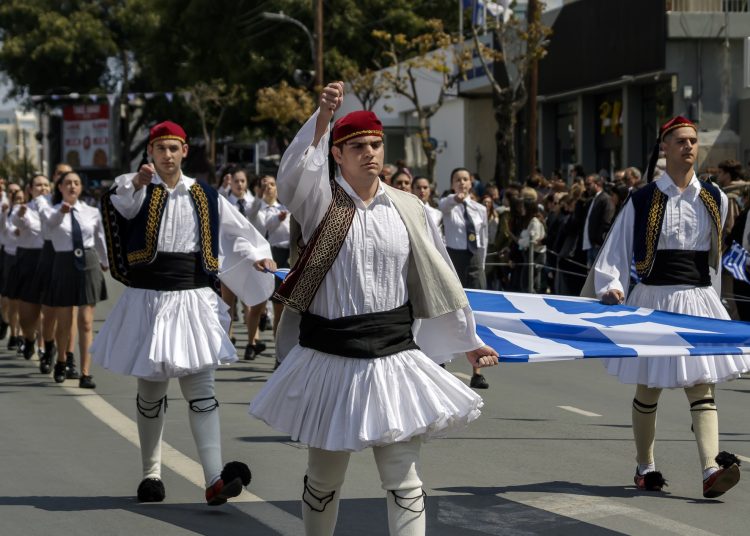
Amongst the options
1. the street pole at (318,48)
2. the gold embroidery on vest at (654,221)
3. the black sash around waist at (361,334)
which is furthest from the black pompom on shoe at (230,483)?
the street pole at (318,48)

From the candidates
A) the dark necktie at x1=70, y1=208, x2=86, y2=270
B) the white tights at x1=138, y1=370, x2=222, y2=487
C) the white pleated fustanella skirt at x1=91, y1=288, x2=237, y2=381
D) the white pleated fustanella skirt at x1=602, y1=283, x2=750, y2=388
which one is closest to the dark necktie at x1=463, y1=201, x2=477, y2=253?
the dark necktie at x1=70, y1=208, x2=86, y2=270

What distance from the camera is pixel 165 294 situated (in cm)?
824

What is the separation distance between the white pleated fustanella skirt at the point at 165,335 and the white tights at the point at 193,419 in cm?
11

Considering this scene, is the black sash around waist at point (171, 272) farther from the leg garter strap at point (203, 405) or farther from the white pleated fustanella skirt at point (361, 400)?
the white pleated fustanella skirt at point (361, 400)

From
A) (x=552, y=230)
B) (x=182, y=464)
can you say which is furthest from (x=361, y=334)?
(x=552, y=230)

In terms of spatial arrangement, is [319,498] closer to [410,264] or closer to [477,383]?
[410,264]

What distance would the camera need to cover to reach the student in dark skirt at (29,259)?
15.9 metres

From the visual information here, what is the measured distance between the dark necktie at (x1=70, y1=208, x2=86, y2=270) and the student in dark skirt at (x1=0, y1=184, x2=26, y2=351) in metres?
2.39

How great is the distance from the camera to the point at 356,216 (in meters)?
6.02

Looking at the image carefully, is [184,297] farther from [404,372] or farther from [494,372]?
[494,372]

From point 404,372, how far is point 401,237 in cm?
56

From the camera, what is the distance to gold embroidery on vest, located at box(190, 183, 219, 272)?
8375 millimetres

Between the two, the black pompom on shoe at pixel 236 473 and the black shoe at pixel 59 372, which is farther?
the black shoe at pixel 59 372

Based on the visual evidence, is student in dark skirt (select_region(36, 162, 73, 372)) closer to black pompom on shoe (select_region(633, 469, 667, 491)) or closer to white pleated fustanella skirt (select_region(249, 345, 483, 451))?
black pompom on shoe (select_region(633, 469, 667, 491))
